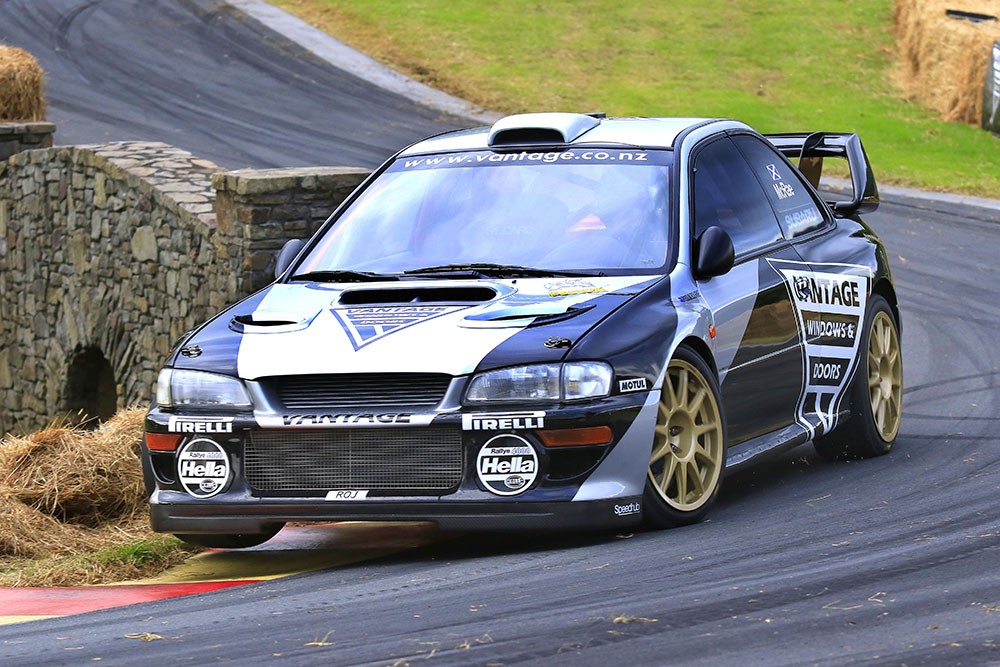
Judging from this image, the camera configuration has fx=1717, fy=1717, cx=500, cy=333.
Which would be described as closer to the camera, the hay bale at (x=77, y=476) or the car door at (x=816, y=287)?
the car door at (x=816, y=287)

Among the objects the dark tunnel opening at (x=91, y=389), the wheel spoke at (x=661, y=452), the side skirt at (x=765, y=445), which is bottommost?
the dark tunnel opening at (x=91, y=389)

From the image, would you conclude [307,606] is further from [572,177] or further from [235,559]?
[572,177]

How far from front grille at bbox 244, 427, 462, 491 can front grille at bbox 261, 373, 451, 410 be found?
10cm

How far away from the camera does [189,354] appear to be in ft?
22.7

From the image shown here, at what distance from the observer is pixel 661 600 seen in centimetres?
554

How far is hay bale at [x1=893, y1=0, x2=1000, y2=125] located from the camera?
87.3 feet

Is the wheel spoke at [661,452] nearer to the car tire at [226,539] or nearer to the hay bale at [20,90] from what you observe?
the car tire at [226,539]

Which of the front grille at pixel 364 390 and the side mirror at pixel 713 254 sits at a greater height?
the side mirror at pixel 713 254

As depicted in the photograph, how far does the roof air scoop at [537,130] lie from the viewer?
26.3 feet

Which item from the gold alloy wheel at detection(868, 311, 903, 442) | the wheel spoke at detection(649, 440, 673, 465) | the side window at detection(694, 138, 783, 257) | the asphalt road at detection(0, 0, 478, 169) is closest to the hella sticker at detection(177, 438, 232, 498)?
the wheel spoke at detection(649, 440, 673, 465)

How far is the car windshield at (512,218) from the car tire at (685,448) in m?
0.53

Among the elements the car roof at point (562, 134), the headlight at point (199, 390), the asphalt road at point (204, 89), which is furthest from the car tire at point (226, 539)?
the asphalt road at point (204, 89)

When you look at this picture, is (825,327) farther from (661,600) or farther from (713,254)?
(661,600)

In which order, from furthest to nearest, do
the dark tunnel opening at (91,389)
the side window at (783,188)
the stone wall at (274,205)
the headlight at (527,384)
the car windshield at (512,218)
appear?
the dark tunnel opening at (91,389) → the stone wall at (274,205) → the side window at (783,188) → the car windshield at (512,218) → the headlight at (527,384)
